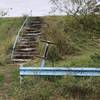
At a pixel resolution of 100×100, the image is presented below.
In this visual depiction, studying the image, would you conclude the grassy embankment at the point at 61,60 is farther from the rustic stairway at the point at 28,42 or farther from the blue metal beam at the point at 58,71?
the rustic stairway at the point at 28,42

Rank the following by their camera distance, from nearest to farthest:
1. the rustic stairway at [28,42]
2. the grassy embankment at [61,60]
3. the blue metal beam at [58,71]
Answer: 1. the grassy embankment at [61,60]
2. the blue metal beam at [58,71]
3. the rustic stairway at [28,42]

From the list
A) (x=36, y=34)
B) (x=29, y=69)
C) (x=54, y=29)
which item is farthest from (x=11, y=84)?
(x=36, y=34)

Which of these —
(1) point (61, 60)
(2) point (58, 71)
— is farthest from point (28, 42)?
(2) point (58, 71)

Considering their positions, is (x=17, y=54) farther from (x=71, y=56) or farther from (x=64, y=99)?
(x=64, y=99)

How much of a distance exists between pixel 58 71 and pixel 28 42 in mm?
6584

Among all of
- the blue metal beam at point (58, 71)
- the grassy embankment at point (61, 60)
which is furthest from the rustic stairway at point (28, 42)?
the blue metal beam at point (58, 71)

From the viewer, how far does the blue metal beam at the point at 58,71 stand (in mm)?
10250

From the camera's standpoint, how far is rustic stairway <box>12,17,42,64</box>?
50.8 ft

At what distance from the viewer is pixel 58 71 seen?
1048 centimetres

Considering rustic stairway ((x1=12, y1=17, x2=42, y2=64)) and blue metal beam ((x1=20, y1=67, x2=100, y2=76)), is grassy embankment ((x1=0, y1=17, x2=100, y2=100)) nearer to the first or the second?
blue metal beam ((x1=20, y1=67, x2=100, y2=76))

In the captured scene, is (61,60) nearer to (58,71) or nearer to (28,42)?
(28,42)

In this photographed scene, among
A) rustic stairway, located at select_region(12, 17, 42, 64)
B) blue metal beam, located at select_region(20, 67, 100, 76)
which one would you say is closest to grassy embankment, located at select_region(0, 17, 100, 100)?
blue metal beam, located at select_region(20, 67, 100, 76)

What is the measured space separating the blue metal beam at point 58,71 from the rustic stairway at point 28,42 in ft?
14.3

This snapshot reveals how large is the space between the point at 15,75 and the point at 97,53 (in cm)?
355
